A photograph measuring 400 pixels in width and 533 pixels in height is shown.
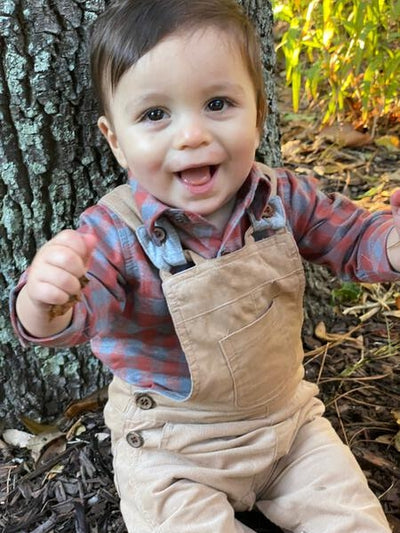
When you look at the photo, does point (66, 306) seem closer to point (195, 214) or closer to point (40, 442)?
point (195, 214)

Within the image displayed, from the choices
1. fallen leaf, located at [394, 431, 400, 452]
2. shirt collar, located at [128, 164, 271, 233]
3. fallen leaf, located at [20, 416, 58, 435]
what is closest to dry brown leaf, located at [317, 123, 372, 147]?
fallen leaf, located at [394, 431, 400, 452]

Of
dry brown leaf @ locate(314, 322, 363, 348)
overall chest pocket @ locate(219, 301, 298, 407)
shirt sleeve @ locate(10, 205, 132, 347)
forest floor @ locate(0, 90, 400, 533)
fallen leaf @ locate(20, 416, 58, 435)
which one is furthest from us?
dry brown leaf @ locate(314, 322, 363, 348)

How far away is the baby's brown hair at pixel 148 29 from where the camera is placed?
140 centimetres

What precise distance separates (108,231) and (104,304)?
0.52 ft

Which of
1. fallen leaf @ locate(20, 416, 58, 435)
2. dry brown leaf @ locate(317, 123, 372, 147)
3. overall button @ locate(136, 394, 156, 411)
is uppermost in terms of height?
dry brown leaf @ locate(317, 123, 372, 147)

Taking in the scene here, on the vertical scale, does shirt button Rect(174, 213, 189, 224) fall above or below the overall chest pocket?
above

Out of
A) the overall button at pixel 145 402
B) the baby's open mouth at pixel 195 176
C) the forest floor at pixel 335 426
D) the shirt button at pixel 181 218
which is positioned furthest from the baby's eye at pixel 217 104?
the forest floor at pixel 335 426

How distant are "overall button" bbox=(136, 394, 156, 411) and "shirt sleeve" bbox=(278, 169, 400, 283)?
503 millimetres

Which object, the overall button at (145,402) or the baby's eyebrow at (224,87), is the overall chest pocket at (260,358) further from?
the baby's eyebrow at (224,87)

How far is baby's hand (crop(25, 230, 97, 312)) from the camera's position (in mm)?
1212

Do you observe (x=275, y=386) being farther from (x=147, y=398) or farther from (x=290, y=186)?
(x=290, y=186)

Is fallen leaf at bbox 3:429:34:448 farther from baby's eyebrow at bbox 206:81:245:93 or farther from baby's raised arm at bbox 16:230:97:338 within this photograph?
baby's eyebrow at bbox 206:81:245:93

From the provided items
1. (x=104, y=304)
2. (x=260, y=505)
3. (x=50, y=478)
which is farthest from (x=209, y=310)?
(x=50, y=478)

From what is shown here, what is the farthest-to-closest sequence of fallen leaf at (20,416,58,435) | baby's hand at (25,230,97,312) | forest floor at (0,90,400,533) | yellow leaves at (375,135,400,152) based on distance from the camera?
yellow leaves at (375,135,400,152)
fallen leaf at (20,416,58,435)
forest floor at (0,90,400,533)
baby's hand at (25,230,97,312)
